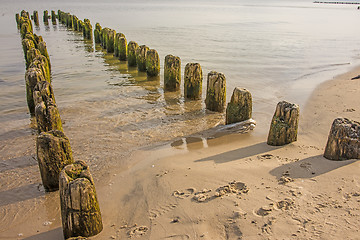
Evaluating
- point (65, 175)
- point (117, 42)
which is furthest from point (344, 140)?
point (117, 42)

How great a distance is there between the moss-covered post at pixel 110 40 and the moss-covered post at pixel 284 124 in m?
12.4

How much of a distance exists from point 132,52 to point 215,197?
10.1m

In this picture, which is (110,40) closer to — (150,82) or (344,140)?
(150,82)

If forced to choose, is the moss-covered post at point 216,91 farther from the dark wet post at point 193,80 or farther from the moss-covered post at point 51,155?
the moss-covered post at point 51,155

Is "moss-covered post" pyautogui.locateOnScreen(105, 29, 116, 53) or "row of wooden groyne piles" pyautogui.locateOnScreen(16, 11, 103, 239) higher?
"moss-covered post" pyautogui.locateOnScreen(105, 29, 116, 53)

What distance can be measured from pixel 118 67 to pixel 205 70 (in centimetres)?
377

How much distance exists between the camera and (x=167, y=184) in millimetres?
5027

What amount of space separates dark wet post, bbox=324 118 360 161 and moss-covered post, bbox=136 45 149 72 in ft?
28.0

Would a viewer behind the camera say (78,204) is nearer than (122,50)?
Yes

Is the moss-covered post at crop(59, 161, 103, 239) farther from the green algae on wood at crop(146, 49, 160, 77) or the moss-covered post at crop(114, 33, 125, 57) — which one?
the moss-covered post at crop(114, 33, 125, 57)

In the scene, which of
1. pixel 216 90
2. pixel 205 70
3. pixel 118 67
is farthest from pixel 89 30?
pixel 216 90

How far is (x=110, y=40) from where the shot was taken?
16.7m

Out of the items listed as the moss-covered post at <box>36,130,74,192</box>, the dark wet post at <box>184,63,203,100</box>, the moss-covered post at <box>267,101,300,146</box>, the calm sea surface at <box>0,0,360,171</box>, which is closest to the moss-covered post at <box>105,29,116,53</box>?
the calm sea surface at <box>0,0,360,171</box>

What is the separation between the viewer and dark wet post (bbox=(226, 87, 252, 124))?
711 centimetres
